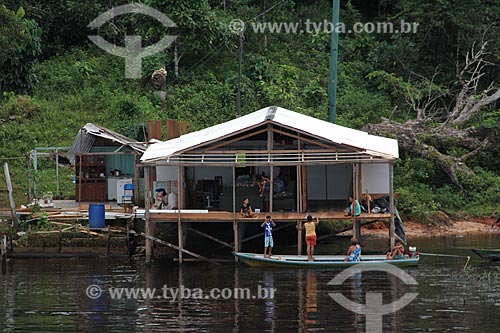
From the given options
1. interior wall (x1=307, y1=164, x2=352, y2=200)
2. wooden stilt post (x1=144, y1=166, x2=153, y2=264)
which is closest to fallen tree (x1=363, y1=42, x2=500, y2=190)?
interior wall (x1=307, y1=164, x2=352, y2=200)

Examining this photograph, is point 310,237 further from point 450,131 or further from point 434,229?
point 450,131

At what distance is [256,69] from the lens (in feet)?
163

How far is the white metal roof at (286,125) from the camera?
1249 inches

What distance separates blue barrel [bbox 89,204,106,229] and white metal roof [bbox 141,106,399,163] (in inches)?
103

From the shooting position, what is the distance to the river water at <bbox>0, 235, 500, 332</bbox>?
2353 cm

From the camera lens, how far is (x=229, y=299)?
26750 mm

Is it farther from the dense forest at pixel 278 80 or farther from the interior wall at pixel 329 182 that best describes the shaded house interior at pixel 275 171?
the dense forest at pixel 278 80

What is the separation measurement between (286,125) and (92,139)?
10.1 meters

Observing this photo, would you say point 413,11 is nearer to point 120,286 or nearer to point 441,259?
point 441,259

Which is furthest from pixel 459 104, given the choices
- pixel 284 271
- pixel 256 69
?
pixel 284 271

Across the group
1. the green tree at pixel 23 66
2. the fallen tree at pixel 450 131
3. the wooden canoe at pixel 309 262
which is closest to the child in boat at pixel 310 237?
the wooden canoe at pixel 309 262

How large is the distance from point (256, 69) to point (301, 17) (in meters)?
6.89

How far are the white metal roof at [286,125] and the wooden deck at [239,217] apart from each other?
187 centimetres

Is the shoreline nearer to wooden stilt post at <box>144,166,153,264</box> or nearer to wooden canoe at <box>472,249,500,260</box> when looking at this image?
wooden canoe at <box>472,249,500,260</box>
